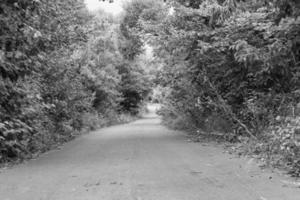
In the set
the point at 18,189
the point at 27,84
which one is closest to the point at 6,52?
the point at 27,84

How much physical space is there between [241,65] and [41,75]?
811 cm

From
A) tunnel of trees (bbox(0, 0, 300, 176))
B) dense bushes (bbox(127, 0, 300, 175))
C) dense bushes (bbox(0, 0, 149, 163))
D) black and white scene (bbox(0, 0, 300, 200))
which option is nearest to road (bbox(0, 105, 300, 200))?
black and white scene (bbox(0, 0, 300, 200))

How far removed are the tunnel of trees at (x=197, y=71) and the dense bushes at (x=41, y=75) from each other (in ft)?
0.13

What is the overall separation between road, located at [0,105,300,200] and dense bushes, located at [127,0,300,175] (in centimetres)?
124

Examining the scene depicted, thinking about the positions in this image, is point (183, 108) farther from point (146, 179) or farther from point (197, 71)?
point (146, 179)

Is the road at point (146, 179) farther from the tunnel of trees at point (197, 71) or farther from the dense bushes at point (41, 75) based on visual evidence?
the dense bushes at point (41, 75)

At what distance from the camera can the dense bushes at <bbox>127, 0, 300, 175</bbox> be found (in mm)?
9859

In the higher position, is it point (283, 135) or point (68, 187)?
point (283, 135)

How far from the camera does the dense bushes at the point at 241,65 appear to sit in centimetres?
986

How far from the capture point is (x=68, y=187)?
7.28 meters

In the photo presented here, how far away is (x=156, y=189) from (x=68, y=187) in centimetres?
170

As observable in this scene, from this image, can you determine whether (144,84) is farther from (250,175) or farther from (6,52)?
(250,175)

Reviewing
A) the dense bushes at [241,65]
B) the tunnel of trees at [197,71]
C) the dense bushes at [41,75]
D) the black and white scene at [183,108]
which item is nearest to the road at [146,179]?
the black and white scene at [183,108]

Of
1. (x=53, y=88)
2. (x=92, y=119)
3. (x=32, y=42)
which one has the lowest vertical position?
(x=92, y=119)
